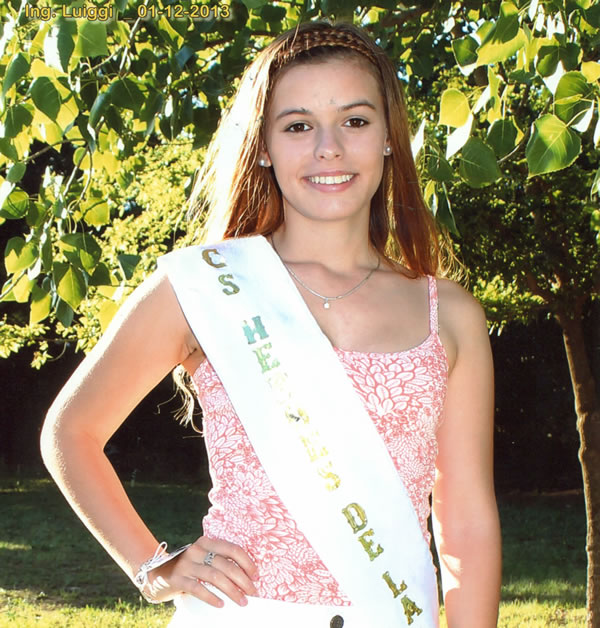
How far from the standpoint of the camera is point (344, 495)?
1744 mm

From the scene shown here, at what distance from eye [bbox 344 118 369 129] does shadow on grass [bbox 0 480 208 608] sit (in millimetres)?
4888

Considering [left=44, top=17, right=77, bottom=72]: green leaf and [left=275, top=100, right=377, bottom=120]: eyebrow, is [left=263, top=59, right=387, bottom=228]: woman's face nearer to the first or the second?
[left=275, top=100, right=377, bottom=120]: eyebrow

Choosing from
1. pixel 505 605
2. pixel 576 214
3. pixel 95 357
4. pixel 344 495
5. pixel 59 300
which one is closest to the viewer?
pixel 95 357

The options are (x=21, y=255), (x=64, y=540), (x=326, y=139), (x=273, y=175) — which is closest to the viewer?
(x=326, y=139)

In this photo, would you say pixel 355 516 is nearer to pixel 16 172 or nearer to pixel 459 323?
pixel 459 323

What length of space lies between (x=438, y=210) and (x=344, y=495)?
0.72m

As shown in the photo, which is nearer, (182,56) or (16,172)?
(16,172)

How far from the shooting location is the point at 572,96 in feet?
5.43

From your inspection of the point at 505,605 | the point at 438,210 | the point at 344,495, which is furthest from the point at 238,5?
the point at 505,605

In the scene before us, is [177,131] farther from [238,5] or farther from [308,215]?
[308,215]

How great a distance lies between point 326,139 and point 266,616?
2.60 feet

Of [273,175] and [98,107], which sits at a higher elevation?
[98,107]

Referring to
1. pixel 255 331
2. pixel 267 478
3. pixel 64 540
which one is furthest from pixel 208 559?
pixel 64 540

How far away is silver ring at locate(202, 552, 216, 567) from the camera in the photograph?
1.53m
